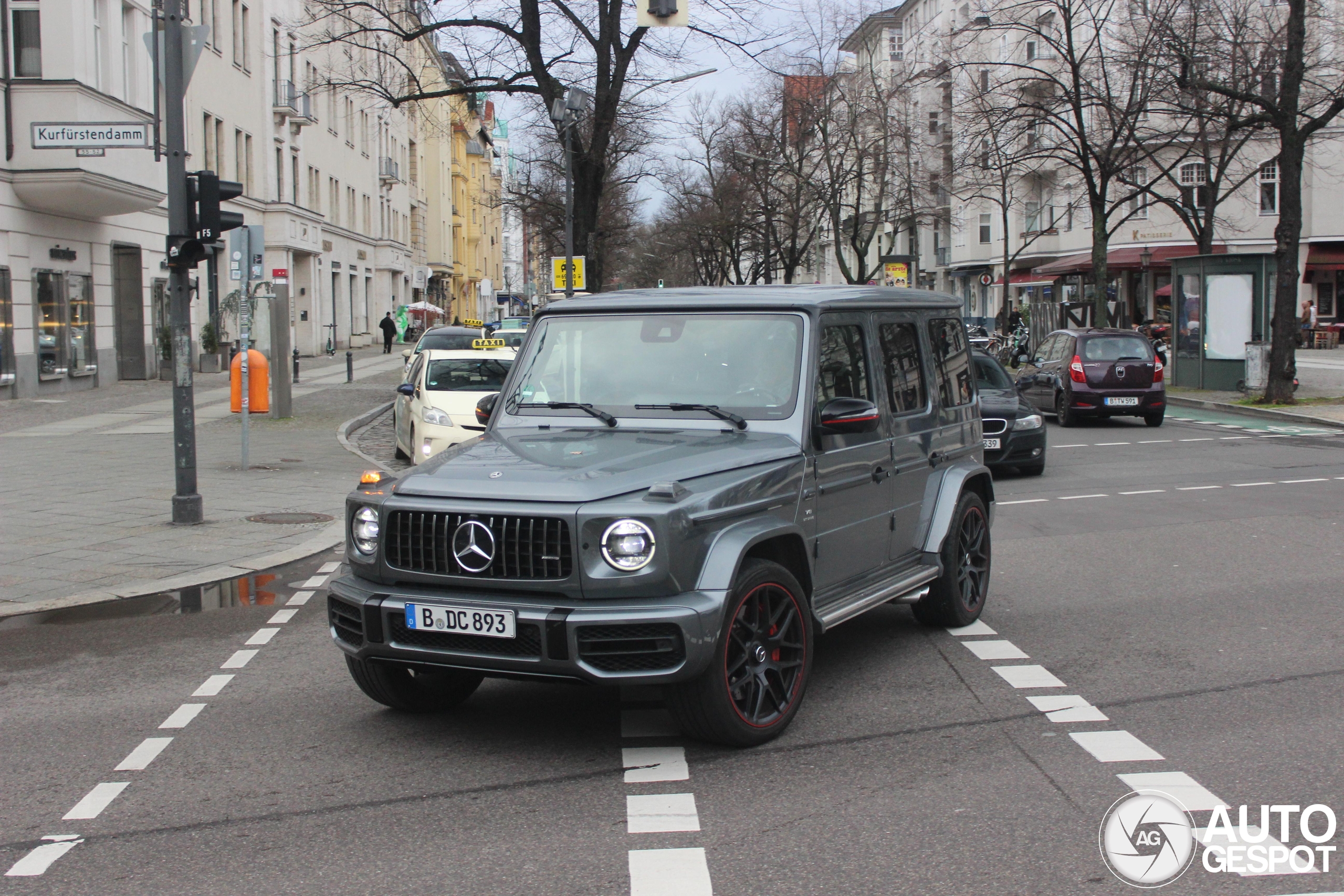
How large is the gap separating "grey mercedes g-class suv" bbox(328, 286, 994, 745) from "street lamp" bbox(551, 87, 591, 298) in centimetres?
1888

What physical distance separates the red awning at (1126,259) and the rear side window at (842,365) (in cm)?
5142

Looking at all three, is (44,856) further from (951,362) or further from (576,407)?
(951,362)

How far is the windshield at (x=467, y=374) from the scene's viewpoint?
54.1 ft

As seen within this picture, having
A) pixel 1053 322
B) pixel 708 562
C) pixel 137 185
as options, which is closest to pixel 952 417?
pixel 708 562

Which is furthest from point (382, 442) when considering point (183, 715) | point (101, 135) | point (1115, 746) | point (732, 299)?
point (1115, 746)

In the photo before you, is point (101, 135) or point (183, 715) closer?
point (183, 715)

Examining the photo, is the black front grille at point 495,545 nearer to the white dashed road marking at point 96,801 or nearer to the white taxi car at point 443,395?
the white dashed road marking at point 96,801

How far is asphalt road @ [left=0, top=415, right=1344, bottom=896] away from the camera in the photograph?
13.7 ft

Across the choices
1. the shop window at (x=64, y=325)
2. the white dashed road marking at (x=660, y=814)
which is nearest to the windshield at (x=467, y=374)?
the white dashed road marking at (x=660, y=814)

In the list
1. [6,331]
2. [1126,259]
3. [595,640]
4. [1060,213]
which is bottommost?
[595,640]

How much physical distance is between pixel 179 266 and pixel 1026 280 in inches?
2484

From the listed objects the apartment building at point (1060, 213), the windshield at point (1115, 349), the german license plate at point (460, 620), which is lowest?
the german license plate at point (460, 620)

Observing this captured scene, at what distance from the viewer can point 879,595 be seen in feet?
21.5

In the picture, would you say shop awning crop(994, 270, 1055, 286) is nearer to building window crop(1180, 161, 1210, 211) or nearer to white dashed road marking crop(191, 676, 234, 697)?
building window crop(1180, 161, 1210, 211)
